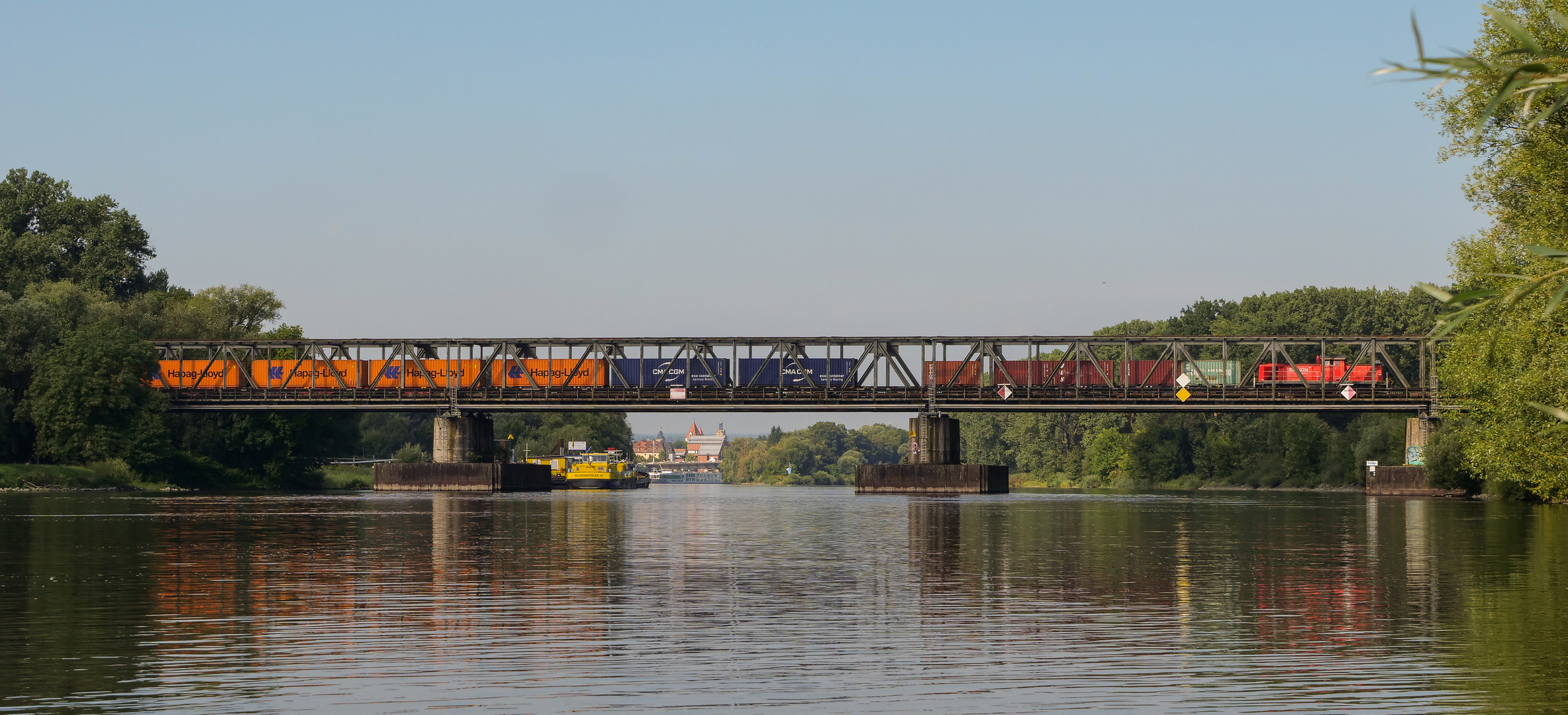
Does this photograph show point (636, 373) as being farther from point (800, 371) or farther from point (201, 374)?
point (201, 374)

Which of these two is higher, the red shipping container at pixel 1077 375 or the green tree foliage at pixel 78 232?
the green tree foliage at pixel 78 232

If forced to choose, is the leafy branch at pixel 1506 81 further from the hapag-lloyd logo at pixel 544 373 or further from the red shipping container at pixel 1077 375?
the hapag-lloyd logo at pixel 544 373

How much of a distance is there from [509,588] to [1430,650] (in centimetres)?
1356

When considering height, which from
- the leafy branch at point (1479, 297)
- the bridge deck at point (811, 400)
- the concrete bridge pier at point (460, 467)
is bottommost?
the concrete bridge pier at point (460, 467)

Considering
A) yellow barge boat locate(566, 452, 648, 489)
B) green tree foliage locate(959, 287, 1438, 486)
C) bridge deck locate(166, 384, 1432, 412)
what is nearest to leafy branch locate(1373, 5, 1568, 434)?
bridge deck locate(166, 384, 1432, 412)

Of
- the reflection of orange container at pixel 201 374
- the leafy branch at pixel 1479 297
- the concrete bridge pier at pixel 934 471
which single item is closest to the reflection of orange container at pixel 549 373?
the reflection of orange container at pixel 201 374

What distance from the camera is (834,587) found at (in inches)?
939

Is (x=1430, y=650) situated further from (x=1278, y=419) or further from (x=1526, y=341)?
(x=1278, y=419)

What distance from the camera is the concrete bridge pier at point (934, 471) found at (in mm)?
103250

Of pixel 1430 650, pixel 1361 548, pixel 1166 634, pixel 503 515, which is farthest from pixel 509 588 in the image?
pixel 503 515

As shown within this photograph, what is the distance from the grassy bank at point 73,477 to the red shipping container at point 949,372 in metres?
55.2

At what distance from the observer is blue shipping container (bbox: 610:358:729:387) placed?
11875cm

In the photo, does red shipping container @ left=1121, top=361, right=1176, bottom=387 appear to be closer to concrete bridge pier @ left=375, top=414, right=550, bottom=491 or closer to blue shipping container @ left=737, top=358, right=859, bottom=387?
blue shipping container @ left=737, top=358, right=859, bottom=387

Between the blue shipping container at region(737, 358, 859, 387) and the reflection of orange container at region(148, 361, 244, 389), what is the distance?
135 ft
